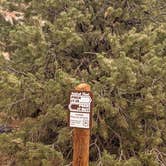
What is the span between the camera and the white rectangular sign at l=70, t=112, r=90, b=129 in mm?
3004

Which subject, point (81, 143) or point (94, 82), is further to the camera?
point (94, 82)

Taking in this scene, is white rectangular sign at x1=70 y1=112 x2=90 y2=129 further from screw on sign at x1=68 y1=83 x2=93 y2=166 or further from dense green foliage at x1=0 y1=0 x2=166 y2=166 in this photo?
dense green foliage at x1=0 y1=0 x2=166 y2=166

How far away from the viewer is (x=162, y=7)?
6.77 metres

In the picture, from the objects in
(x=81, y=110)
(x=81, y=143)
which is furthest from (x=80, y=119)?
(x=81, y=143)

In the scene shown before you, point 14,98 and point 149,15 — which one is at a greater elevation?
point 149,15

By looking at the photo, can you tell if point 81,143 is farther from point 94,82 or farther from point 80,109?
point 94,82

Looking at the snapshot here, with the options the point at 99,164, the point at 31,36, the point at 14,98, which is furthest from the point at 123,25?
the point at 99,164

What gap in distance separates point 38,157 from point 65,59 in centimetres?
165

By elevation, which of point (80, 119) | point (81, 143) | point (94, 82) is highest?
point (94, 82)

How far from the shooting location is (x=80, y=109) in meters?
3.01

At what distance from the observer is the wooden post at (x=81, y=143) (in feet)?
10.1

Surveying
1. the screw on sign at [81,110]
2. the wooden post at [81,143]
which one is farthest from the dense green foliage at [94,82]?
the screw on sign at [81,110]

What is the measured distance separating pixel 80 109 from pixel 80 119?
0.08 meters

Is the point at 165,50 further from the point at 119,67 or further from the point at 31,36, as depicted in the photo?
the point at 31,36
